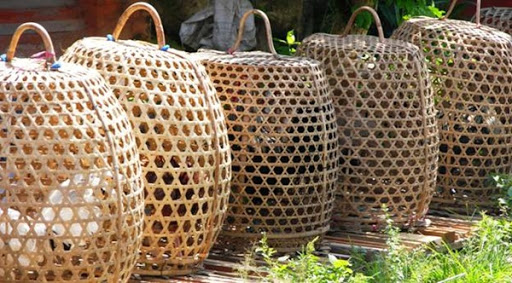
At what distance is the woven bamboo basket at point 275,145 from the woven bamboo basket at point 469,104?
1062 mm

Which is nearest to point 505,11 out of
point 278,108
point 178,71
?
point 278,108

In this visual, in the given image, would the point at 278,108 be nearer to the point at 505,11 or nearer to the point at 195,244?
the point at 195,244

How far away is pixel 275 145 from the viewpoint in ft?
15.9

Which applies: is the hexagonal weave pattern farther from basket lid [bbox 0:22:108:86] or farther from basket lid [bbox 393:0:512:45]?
basket lid [bbox 393:0:512:45]

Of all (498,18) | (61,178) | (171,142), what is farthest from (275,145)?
(498,18)

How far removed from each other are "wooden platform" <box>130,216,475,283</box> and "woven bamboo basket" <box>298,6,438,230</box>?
120mm

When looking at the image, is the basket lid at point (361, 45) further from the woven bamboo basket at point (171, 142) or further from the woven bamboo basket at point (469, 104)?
the woven bamboo basket at point (171, 142)

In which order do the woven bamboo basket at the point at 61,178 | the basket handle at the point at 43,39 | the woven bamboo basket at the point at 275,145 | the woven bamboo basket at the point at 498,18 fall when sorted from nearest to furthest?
the woven bamboo basket at the point at 61,178 → the basket handle at the point at 43,39 → the woven bamboo basket at the point at 275,145 → the woven bamboo basket at the point at 498,18

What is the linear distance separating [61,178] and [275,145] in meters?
1.15

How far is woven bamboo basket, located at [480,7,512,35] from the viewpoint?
7230mm

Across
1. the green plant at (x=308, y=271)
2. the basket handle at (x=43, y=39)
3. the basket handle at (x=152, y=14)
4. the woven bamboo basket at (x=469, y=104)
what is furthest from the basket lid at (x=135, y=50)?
the woven bamboo basket at (x=469, y=104)

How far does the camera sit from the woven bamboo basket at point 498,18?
23.7 ft

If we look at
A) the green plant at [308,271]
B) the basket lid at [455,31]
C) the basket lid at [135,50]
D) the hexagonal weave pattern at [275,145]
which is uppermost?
the basket lid at [135,50]

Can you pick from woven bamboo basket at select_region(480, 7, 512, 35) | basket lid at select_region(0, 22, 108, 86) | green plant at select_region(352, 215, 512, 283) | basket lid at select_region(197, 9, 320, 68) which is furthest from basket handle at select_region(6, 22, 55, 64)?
woven bamboo basket at select_region(480, 7, 512, 35)
